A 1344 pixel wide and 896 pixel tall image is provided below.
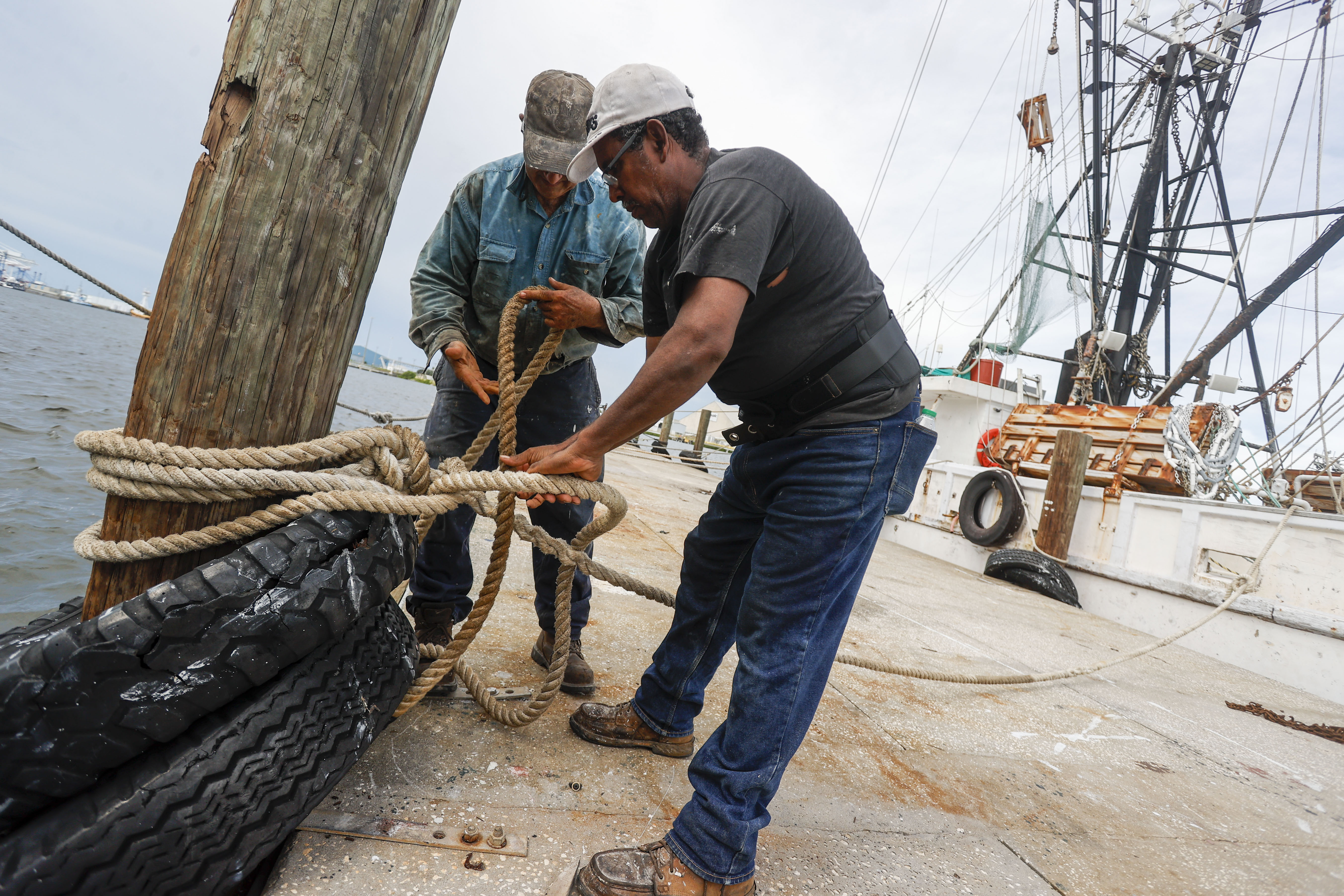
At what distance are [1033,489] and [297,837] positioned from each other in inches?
351

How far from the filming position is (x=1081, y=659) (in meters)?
4.05

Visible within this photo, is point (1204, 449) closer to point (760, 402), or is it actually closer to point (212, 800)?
point (760, 402)

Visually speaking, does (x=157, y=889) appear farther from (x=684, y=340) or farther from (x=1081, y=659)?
(x=1081, y=659)

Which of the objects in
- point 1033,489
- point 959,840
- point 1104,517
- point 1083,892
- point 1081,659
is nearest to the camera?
point 1083,892

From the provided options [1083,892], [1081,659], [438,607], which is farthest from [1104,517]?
[438,607]

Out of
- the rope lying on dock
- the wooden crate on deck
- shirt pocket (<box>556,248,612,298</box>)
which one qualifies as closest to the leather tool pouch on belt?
the rope lying on dock

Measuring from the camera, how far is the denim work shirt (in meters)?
2.22

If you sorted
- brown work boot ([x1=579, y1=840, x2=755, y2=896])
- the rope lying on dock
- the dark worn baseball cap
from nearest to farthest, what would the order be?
the rope lying on dock → brown work boot ([x1=579, y1=840, x2=755, y2=896]) → the dark worn baseball cap

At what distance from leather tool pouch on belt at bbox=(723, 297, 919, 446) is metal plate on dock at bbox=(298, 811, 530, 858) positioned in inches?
43.5

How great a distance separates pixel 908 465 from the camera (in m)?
1.63

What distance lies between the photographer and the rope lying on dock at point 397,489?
1.17 m

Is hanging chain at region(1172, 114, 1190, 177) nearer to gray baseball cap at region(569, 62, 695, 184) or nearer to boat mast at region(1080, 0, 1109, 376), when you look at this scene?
boat mast at region(1080, 0, 1109, 376)

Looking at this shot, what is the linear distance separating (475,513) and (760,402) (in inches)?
43.0

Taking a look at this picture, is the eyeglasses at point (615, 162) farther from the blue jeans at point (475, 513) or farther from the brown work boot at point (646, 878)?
the brown work boot at point (646, 878)
